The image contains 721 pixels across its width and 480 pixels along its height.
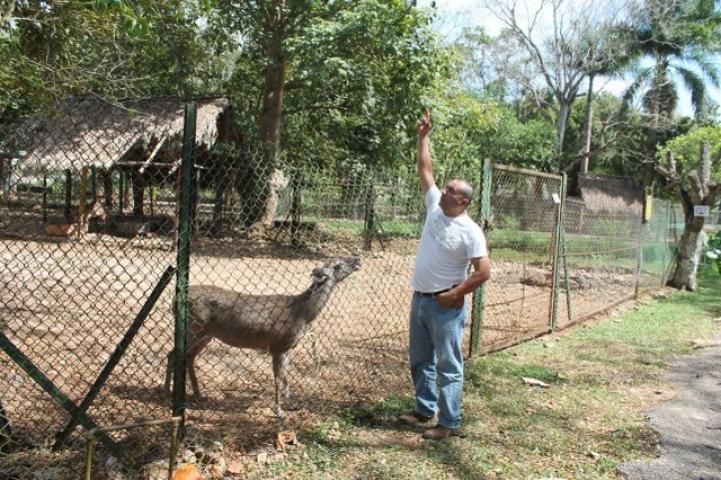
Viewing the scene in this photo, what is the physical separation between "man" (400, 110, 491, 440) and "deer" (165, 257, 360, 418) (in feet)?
2.98

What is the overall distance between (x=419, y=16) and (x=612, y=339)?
8.79 meters

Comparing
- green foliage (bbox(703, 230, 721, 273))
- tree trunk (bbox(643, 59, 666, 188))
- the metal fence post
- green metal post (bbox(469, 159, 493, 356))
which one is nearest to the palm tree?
tree trunk (bbox(643, 59, 666, 188))

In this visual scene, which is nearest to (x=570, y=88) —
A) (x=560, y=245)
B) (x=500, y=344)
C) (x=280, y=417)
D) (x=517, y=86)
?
(x=517, y=86)

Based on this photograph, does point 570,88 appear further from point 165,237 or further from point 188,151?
point 188,151

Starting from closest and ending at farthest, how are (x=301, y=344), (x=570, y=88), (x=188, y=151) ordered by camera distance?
(x=188, y=151) < (x=301, y=344) < (x=570, y=88)

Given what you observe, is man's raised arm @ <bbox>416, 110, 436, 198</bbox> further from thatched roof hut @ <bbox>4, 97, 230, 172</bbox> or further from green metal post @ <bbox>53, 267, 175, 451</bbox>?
thatched roof hut @ <bbox>4, 97, 230, 172</bbox>

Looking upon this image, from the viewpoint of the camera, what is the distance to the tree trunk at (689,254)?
13.2m

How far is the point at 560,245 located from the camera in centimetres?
810

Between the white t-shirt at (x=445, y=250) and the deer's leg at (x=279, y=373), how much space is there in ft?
3.85

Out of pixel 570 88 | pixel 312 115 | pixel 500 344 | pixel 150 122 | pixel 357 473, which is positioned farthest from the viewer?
pixel 570 88

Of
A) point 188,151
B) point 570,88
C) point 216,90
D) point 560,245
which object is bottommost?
point 560,245

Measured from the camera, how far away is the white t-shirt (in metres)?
4.08

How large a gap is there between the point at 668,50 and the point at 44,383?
33.3 meters

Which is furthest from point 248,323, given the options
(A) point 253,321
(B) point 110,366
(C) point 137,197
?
(C) point 137,197
